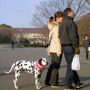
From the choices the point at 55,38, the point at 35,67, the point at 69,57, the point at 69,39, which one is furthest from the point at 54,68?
the point at 69,39

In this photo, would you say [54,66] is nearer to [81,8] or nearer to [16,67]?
[16,67]

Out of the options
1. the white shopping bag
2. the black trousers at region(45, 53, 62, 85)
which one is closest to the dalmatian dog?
the black trousers at region(45, 53, 62, 85)

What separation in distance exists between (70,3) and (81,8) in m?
1.80

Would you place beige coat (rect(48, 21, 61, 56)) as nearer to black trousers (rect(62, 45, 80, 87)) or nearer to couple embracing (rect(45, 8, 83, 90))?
couple embracing (rect(45, 8, 83, 90))

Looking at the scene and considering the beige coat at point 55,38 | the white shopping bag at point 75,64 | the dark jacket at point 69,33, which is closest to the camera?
the dark jacket at point 69,33

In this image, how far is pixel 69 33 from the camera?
5633 mm

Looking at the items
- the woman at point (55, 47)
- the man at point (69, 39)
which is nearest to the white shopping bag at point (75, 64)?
the man at point (69, 39)

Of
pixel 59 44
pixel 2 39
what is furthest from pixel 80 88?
pixel 2 39

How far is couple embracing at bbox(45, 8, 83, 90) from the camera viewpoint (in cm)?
562

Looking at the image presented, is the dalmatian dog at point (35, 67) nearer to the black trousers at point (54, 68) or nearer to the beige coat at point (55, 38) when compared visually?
the black trousers at point (54, 68)

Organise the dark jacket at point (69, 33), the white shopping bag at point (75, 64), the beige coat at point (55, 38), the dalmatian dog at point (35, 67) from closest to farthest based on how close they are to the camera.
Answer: the dark jacket at point (69, 33) < the white shopping bag at point (75, 64) < the dalmatian dog at point (35, 67) < the beige coat at point (55, 38)

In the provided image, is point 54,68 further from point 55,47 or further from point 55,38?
point 55,38

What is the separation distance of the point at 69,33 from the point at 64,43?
13.0 inches

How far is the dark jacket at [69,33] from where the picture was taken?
5570mm
